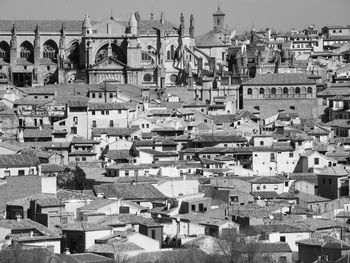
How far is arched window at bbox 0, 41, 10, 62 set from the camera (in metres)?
106

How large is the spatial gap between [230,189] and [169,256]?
15.5 m

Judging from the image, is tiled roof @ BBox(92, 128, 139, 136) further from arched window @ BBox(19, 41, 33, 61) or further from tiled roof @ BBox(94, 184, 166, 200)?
arched window @ BBox(19, 41, 33, 61)

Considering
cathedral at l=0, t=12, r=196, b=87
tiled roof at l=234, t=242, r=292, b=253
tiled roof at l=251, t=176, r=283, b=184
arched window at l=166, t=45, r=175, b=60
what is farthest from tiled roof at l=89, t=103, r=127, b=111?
tiled roof at l=234, t=242, r=292, b=253

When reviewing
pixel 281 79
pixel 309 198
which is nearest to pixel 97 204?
pixel 309 198

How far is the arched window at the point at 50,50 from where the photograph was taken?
10712cm

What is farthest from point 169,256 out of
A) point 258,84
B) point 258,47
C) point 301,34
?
point 301,34

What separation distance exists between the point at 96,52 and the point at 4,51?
22.9 feet

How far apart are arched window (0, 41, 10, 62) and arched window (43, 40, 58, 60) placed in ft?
8.47

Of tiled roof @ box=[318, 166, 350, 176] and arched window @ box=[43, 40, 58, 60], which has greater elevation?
arched window @ box=[43, 40, 58, 60]

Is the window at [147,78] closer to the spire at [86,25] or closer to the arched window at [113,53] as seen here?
the arched window at [113,53]

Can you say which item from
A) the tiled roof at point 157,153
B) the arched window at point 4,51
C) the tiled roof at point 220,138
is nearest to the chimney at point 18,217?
the tiled roof at point 157,153

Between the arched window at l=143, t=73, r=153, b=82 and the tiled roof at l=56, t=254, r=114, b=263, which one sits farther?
the arched window at l=143, t=73, r=153, b=82

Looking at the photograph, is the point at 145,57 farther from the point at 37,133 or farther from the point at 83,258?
the point at 83,258

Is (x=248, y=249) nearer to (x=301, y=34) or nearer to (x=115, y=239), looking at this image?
(x=115, y=239)
